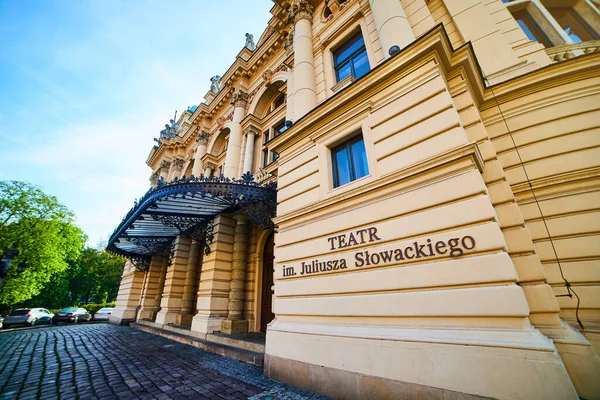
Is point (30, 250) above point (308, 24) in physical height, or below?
below

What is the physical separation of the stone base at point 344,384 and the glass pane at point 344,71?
875 cm

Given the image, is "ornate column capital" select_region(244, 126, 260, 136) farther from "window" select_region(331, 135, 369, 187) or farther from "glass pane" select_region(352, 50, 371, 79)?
"window" select_region(331, 135, 369, 187)

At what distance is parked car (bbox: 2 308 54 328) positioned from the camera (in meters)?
18.2

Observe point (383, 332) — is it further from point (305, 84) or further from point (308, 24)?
point (308, 24)

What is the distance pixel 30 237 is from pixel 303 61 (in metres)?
28.9

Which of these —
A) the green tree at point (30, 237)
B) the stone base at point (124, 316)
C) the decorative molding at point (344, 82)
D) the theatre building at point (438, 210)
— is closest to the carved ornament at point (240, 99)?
the theatre building at point (438, 210)

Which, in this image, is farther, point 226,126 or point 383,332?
point 226,126

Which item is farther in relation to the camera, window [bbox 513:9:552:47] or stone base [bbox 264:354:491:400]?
window [bbox 513:9:552:47]

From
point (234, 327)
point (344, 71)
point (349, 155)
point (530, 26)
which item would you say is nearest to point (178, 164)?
point (234, 327)

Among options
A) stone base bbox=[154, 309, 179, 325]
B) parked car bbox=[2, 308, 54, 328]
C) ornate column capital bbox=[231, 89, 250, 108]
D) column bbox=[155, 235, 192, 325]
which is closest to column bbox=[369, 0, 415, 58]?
ornate column capital bbox=[231, 89, 250, 108]

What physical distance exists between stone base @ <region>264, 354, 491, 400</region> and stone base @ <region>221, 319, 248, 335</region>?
4.07 metres

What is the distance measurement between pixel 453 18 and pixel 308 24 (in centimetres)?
546

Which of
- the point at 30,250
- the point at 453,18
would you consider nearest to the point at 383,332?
the point at 453,18

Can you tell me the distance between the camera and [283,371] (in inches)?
203
